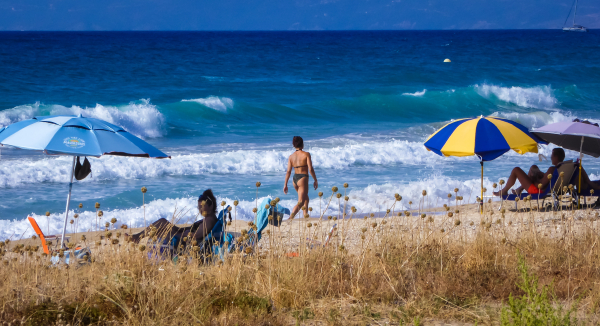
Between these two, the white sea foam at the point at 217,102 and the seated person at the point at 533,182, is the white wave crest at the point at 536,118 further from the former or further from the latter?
the seated person at the point at 533,182

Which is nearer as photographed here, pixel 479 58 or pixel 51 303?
pixel 51 303

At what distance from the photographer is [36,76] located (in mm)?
32031

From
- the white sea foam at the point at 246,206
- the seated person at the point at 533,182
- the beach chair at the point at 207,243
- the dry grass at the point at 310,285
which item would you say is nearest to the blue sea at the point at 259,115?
the white sea foam at the point at 246,206

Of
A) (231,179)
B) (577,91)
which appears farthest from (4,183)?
(577,91)

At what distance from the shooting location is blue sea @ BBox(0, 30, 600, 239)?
36.7ft

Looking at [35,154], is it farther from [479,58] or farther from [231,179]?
[479,58]

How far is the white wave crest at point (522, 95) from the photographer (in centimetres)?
3228

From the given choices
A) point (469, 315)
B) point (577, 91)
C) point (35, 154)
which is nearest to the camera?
point (469, 315)

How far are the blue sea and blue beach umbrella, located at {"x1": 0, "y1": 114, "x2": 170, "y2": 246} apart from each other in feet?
3.44

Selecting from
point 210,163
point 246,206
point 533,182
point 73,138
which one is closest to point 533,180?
point 533,182

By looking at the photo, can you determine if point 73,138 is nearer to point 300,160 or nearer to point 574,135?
point 300,160

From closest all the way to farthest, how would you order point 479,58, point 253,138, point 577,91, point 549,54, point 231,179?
point 231,179 → point 253,138 → point 577,91 → point 479,58 → point 549,54

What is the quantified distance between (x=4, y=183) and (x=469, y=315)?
34.5 feet

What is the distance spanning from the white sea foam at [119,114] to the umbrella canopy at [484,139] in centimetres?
1539
